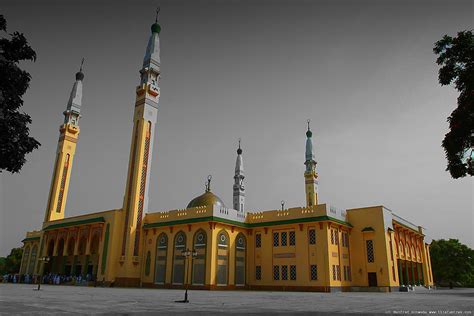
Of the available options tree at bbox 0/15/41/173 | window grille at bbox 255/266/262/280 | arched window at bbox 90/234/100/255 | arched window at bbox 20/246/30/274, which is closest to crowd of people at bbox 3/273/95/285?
arched window at bbox 20/246/30/274

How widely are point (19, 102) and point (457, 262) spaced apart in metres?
59.3

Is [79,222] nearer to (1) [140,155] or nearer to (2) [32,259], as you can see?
(1) [140,155]

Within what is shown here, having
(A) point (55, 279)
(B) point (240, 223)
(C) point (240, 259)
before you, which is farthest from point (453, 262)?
(A) point (55, 279)

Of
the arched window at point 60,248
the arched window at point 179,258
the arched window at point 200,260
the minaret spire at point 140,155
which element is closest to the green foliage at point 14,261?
the arched window at point 60,248

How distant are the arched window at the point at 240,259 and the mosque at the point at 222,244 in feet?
0.29

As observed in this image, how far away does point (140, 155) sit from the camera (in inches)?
1547

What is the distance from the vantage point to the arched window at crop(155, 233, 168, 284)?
117 ft

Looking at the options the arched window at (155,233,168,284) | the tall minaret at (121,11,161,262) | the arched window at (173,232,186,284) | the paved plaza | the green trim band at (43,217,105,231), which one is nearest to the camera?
the paved plaza

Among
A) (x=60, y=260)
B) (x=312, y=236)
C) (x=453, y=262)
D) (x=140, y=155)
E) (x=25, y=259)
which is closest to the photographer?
(x=312, y=236)

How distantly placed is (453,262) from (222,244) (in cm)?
3840

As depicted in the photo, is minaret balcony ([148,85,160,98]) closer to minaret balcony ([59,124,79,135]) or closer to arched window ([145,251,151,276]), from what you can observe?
minaret balcony ([59,124,79,135])

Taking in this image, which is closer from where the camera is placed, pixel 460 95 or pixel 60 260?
pixel 460 95

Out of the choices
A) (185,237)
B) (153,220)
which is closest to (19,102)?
(185,237)

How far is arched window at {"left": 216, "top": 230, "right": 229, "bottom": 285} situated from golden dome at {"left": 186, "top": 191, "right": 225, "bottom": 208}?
7.18 meters
